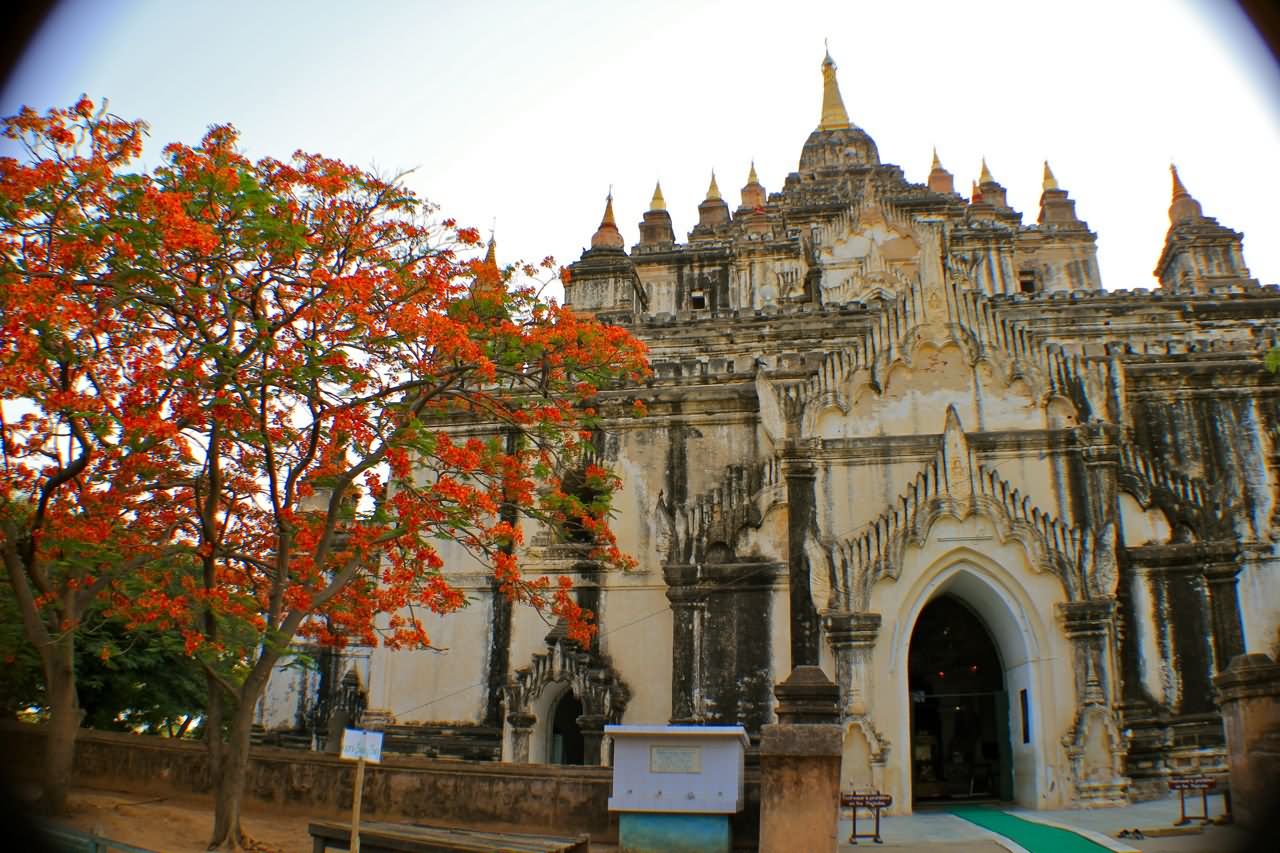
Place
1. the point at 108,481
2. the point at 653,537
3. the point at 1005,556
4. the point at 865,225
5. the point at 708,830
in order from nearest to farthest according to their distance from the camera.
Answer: the point at 708,830 < the point at 108,481 < the point at 1005,556 < the point at 653,537 < the point at 865,225

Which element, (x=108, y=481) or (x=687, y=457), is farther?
(x=687, y=457)

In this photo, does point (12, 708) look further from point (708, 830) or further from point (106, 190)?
point (708, 830)

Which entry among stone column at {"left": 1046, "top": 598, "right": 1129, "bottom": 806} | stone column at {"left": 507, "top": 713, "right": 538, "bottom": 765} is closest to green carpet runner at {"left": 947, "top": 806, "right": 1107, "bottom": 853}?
stone column at {"left": 1046, "top": 598, "right": 1129, "bottom": 806}

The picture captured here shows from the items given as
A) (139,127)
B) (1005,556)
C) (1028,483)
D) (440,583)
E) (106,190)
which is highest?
(139,127)

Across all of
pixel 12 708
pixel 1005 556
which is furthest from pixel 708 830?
pixel 12 708

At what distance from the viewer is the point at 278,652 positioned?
11906 mm

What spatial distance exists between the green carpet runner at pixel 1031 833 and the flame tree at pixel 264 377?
6314 mm

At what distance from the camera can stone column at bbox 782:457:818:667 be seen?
1669 centimetres

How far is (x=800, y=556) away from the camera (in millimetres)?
17172

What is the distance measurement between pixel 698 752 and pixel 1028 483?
28.3 ft

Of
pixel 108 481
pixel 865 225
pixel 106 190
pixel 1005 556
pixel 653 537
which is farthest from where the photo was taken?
pixel 865 225

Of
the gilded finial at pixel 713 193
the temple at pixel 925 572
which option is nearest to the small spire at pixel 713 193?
the gilded finial at pixel 713 193

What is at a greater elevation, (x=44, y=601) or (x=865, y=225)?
(x=865, y=225)

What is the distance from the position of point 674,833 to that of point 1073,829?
5.36 meters
